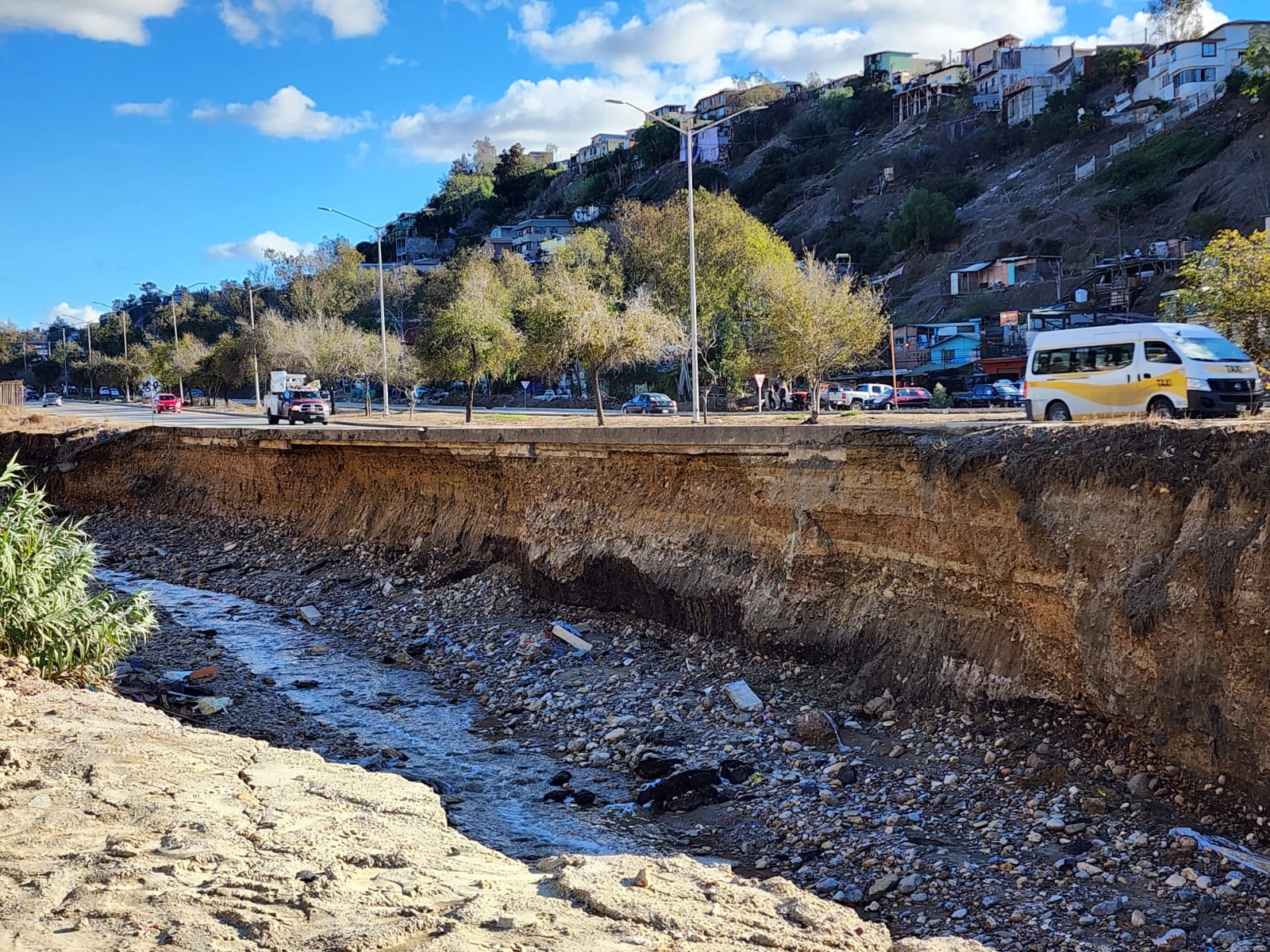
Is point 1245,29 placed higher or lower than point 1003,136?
higher

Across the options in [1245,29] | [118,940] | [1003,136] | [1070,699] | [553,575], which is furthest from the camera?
[1003,136]

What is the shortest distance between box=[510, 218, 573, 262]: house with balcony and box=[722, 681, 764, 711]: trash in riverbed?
9958 centimetres

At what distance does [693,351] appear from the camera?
29.9 metres

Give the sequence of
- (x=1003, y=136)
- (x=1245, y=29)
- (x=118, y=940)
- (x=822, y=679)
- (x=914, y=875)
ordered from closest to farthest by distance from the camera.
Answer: (x=118, y=940), (x=914, y=875), (x=822, y=679), (x=1245, y=29), (x=1003, y=136)

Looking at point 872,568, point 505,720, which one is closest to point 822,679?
point 872,568

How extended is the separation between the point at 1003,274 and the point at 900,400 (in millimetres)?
31933

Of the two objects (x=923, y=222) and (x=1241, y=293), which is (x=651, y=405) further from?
(x=923, y=222)

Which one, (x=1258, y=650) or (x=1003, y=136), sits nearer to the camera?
(x=1258, y=650)

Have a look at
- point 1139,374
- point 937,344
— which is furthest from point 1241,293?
point 937,344

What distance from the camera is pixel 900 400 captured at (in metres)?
46.8

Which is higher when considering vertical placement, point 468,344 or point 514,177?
point 514,177

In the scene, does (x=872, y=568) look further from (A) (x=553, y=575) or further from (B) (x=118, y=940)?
(B) (x=118, y=940)

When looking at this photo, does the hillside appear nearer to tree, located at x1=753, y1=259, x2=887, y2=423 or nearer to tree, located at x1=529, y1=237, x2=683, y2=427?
tree, located at x1=753, y1=259, x2=887, y2=423

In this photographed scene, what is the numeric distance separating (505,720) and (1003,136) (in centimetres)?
9830
